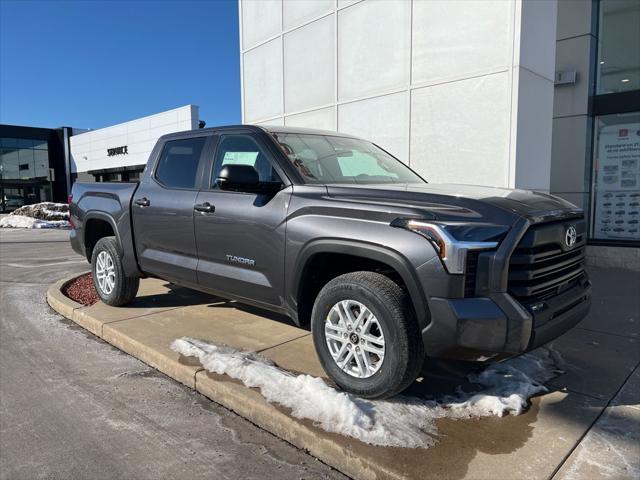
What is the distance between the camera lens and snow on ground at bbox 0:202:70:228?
24438mm

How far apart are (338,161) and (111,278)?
121 inches

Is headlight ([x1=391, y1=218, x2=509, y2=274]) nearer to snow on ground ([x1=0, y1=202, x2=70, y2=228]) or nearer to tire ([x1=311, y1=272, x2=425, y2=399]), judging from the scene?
tire ([x1=311, y1=272, x2=425, y2=399])

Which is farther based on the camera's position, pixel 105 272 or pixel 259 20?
pixel 259 20

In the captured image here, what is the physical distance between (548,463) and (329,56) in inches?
324

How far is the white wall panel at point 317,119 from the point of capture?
9.52m

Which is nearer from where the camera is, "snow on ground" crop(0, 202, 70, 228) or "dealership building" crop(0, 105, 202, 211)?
"snow on ground" crop(0, 202, 70, 228)

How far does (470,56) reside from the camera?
23.6 ft

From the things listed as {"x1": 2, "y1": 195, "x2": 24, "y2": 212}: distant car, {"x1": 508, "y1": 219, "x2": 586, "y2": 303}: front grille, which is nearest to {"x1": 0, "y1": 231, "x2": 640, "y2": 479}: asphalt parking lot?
{"x1": 508, "y1": 219, "x2": 586, "y2": 303}: front grille

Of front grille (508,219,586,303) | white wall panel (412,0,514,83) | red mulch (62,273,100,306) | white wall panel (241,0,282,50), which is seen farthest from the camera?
white wall panel (241,0,282,50)

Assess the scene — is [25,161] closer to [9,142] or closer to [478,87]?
[9,142]

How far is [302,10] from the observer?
984 cm

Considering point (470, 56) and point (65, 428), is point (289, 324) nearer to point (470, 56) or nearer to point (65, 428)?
point (65, 428)

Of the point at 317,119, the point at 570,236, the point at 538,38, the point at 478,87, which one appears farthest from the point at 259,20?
the point at 570,236

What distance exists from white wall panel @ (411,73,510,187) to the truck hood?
11.7 ft
